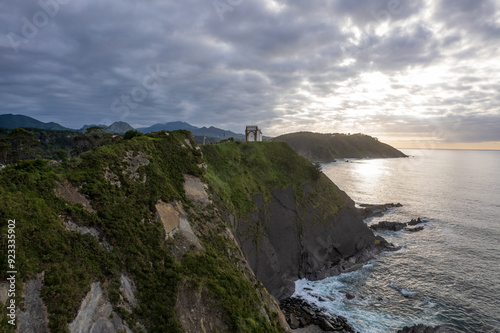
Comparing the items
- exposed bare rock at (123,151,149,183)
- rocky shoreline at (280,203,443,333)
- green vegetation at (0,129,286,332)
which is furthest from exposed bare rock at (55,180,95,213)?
rocky shoreline at (280,203,443,333)

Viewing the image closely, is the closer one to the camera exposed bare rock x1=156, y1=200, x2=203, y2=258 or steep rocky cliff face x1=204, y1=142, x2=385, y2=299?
exposed bare rock x1=156, y1=200, x2=203, y2=258

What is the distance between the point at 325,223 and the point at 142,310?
37937 mm

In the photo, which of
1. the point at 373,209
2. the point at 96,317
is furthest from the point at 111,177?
the point at 373,209

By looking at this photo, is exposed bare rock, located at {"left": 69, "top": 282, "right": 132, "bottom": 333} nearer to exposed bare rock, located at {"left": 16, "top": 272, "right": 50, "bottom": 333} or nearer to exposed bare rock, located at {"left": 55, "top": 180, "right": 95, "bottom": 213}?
exposed bare rock, located at {"left": 16, "top": 272, "right": 50, "bottom": 333}

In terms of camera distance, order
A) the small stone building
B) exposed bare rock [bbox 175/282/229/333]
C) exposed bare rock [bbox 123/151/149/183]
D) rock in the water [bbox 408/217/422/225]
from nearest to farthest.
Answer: exposed bare rock [bbox 175/282/229/333], exposed bare rock [bbox 123/151/149/183], rock in the water [bbox 408/217/422/225], the small stone building

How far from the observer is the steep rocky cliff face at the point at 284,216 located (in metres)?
36.5

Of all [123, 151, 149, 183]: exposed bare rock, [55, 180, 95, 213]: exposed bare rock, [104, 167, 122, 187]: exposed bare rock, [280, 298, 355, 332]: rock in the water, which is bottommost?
[280, 298, 355, 332]: rock in the water

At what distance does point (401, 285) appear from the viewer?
3706cm

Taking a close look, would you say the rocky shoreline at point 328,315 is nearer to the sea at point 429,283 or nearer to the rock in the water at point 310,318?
the rock in the water at point 310,318

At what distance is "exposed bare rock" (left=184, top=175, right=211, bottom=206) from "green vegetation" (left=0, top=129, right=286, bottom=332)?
105 centimetres

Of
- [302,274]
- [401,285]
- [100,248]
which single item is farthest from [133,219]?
[401,285]

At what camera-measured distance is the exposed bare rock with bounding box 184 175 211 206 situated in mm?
27219

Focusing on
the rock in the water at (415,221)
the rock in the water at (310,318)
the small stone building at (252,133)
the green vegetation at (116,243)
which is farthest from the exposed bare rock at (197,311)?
the rock in the water at (415,221)

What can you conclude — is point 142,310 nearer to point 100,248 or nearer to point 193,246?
point 100,248
